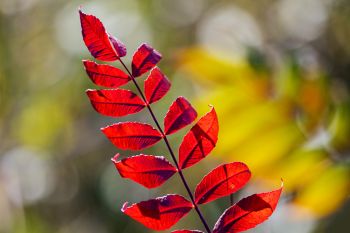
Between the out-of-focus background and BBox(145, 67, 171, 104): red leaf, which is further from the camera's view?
the out-of-focus background

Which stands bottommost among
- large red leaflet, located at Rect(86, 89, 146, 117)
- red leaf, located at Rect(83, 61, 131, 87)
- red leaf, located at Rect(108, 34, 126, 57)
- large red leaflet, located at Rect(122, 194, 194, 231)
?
large red leaflet, located at Rect(122, 194, 194, 231)

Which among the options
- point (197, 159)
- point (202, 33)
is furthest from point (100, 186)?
point (197, 159)

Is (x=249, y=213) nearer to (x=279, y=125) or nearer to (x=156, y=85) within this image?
(x=156, y=85)

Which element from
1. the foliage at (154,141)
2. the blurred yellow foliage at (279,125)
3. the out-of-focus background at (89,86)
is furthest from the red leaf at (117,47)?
the out-of-focus background at (89,86)

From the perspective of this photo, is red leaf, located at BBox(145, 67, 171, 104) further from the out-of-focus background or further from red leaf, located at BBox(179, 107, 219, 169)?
the out-of-focus background

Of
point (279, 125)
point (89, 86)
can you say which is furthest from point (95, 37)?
point (89, 86)

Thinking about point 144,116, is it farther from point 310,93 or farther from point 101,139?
point 310,93

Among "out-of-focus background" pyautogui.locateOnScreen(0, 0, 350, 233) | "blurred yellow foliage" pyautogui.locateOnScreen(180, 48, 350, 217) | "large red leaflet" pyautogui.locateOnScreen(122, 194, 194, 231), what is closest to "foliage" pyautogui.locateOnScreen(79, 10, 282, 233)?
"large red leaflet" pyautogui.locateOnScreen(122, 194, 194, 231)
